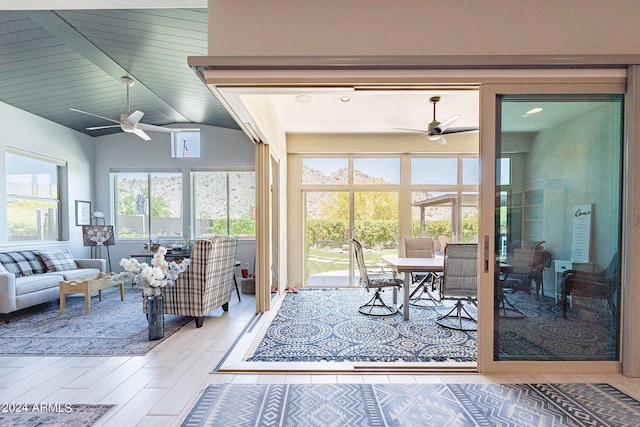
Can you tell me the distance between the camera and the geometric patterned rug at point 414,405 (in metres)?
1.80

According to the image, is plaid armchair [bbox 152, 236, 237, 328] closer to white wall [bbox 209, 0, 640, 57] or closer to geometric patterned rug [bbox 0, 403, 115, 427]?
geometric patterned rug [bbox 0, 403, 115, 427]

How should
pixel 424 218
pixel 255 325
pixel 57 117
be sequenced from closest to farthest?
pixel 255 325
pixel 57 117
pixel 424 218

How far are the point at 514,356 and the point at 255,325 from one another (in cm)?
254

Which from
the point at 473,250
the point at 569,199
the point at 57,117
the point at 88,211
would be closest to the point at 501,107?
the point at 569,199

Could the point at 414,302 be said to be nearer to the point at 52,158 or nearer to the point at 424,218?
the point at 424,218

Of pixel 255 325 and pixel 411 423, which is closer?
pixel 411 423

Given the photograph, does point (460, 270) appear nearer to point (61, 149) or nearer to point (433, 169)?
point (433, 169)

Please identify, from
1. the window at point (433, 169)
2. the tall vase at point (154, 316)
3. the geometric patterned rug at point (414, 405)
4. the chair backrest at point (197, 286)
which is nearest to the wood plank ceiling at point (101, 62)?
the chair backrest at point (197, 286)

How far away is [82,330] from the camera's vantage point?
338 cm

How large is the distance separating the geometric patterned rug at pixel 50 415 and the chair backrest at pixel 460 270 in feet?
10.2

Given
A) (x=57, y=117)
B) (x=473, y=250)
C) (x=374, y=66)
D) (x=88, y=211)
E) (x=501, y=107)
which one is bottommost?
(x=473, y=250)

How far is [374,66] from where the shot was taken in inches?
86.4

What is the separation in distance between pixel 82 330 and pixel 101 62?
326 cm

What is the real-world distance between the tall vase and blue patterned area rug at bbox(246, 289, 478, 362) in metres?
1.07
